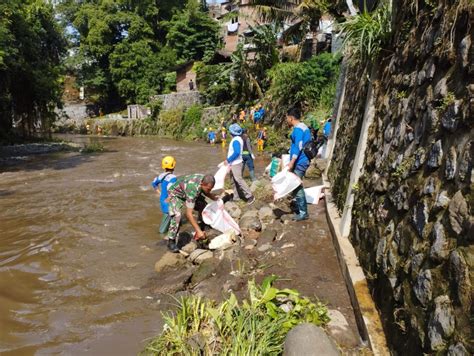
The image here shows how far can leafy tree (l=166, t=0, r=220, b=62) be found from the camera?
4084cm

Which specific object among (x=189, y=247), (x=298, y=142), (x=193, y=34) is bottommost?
(x=189, y=247)

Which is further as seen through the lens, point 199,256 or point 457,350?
point 199,256

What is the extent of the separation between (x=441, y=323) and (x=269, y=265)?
10.1 ft

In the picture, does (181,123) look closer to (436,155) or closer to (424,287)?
(436,155)

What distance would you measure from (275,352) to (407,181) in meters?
1.90

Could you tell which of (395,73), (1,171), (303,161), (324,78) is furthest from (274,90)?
(395,73)

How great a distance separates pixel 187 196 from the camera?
6.16m

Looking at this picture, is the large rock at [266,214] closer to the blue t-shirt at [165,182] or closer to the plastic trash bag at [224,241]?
the plastic trash bag at [224,241]

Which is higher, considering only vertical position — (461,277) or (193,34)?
(193,34)

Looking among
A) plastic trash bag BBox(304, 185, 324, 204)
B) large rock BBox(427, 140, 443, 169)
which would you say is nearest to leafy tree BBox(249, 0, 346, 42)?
plastic trash bag BBox(304, 185, 324, 204)

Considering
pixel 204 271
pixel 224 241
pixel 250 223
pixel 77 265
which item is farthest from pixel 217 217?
pixel 77 265

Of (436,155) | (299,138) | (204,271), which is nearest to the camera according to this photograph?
(436,155)

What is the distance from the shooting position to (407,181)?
11.7ft

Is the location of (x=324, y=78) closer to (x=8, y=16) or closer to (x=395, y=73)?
(x=395, y=73)
